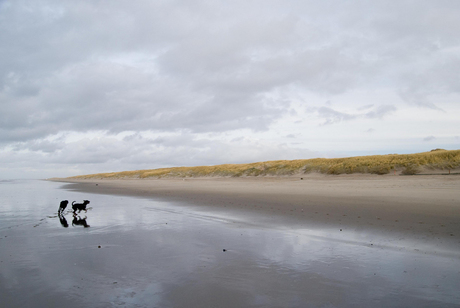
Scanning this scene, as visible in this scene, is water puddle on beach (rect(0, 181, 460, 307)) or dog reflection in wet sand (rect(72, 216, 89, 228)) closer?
water puddle on beach (rect(0, 181, 460, 307))

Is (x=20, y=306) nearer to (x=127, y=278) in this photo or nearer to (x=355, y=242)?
(x=127, y=278)

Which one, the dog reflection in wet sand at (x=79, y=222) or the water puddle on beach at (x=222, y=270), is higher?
the dog reflection in wet sand at (x=79, y=222)

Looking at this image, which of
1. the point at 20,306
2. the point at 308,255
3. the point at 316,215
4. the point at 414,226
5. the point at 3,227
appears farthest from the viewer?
the point at 316,215

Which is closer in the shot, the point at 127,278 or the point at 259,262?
the point at 127,278

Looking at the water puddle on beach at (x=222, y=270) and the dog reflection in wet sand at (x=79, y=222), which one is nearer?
the water puddle on beach at (x=222, y=270)

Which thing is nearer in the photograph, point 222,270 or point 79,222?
point 222,270

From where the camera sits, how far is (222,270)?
5746 mm

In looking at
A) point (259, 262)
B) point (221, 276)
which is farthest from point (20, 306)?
point (259, 262)

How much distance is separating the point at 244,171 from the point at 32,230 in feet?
171

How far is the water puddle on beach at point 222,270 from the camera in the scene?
448cm

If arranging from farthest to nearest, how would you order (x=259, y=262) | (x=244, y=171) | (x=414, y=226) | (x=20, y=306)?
1. (x=244, y=171)
2. (x=414, y=226)
3. (x=259, y=262)
4. (x=20, y=306)

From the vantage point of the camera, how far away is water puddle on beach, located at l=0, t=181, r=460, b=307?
14.7 ft

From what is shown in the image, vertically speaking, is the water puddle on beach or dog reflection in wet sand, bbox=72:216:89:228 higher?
dog reflection in wet sand, bbox=72:216:89:228

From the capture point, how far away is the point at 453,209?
1141 centimetres
